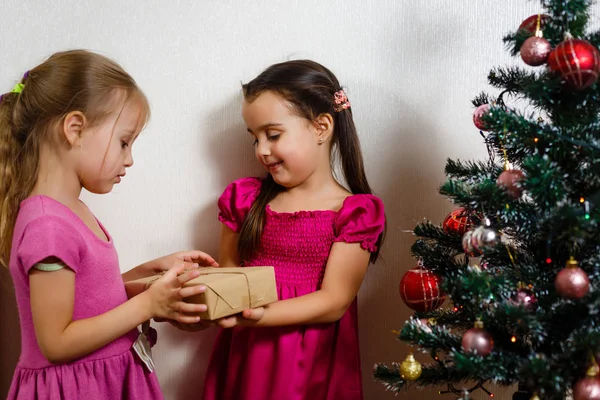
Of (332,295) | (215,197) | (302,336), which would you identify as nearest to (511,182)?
(332,295)

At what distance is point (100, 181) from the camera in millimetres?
1092

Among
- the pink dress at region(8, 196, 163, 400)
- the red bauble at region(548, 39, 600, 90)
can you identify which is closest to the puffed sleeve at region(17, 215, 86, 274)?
the pink dress at region(8, 196, 163, 400)

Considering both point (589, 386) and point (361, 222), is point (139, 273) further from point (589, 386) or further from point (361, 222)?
point (589, 386)

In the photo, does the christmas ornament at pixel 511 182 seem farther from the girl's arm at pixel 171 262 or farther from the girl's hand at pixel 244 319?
the girl's arm at pixel 171 262

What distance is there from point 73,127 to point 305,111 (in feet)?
1.49

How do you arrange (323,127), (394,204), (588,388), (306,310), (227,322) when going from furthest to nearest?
(394,204) → (323,127) → (306,310) → (227,322) → (588,388)

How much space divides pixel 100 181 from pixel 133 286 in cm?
22

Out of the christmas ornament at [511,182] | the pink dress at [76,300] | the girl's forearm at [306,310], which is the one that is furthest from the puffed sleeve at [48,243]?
the christmas ornament at [511,182]

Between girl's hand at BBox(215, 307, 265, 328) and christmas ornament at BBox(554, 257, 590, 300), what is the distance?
50cm

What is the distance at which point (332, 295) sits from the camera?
1.21m

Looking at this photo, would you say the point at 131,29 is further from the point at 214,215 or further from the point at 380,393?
the point at 380,393

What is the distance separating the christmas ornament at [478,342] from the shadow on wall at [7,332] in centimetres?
112

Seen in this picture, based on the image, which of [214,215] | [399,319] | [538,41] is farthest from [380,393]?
[538,41]

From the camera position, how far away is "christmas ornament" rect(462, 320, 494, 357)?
888 mm
